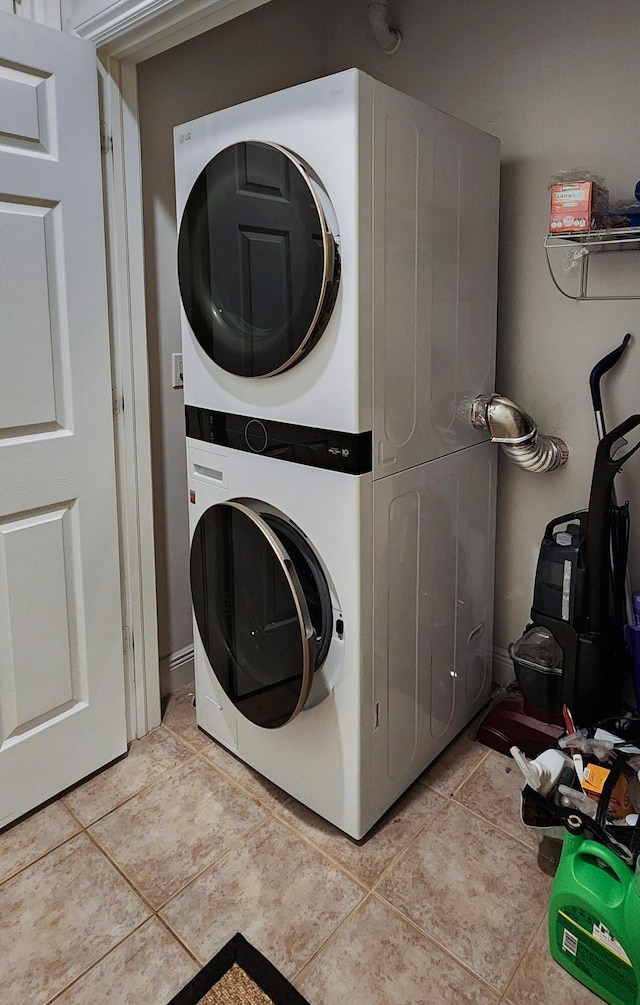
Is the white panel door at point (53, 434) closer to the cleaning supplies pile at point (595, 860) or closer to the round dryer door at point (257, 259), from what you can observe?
the round dryer door at point (257, 259)

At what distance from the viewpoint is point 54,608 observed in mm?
1865

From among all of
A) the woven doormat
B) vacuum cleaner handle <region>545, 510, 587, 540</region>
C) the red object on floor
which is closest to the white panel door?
the woven doormat

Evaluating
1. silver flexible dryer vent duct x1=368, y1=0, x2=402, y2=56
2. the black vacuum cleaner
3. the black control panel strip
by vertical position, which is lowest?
the black vacuum cleaner

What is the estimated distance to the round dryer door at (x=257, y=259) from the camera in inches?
57.3

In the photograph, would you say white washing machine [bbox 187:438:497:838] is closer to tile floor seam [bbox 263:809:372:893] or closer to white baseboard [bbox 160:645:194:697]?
tile floor seam [bbox 263:809:372:893]

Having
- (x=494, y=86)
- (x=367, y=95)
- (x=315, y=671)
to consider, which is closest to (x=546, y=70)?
(x=494, y=86)

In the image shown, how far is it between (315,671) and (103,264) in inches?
47.1

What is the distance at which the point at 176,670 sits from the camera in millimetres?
2441

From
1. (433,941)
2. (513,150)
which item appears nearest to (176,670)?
(433,941)

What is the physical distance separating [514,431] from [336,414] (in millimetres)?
611

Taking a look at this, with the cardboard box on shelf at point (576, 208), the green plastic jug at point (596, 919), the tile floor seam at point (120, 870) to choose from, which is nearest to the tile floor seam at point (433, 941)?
the green plastic jug at point (596, 919)

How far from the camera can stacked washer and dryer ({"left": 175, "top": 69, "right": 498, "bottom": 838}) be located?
4.84ft

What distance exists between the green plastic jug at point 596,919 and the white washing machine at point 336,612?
1.63 ft

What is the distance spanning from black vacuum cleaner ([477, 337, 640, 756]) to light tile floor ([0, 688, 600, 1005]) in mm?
290
